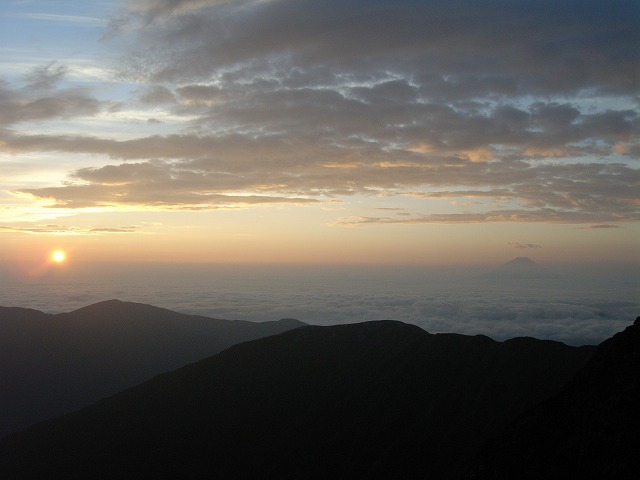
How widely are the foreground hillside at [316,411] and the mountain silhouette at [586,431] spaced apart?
99.6ft

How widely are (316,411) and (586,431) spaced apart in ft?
206

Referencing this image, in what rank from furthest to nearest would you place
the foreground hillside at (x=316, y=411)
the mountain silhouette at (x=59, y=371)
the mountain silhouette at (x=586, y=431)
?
Answer: the mountain silhouette at (x=59, y=371), the foreground hillside at (x=316, y=411), the mountain silhouette at (x=586, y=431)

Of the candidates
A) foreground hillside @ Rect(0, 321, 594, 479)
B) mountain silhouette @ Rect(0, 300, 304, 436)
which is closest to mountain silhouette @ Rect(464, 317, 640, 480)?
foreground hillside @ Rect(0, 321, 594, 479)

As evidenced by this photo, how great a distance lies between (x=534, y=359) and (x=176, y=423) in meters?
67.7

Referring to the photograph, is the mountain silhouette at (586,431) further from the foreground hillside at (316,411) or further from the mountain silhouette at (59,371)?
the mountain silhouette at (59,371)

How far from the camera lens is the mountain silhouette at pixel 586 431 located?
1362 inches

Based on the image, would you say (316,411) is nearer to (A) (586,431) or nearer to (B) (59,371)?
(A) (586,431)

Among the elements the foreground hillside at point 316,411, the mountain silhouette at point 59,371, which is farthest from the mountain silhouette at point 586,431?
the mountain silhouette at point 59,371

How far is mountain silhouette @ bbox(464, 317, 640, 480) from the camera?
3459 cm

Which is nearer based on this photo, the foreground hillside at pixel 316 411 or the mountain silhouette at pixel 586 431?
the mountain silhouette at pixel 586 431

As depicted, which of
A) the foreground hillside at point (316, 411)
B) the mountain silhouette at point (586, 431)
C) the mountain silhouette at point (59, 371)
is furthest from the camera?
the mountain silhouette at point (59, 371)

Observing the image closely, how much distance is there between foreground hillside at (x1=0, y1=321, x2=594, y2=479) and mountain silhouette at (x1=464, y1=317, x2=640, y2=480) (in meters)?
30.4

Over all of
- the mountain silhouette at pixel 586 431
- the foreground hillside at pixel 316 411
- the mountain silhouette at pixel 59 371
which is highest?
the mountain silhouette at pixel 586 431

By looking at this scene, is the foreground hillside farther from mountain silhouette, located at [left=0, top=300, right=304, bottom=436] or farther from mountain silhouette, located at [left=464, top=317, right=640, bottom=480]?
mountain silhouette, located at [left=0, top=300, right=304, bottom=436]
